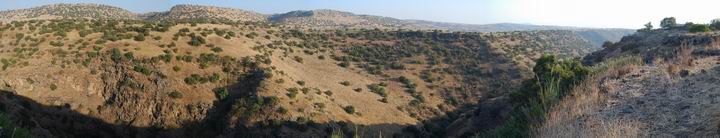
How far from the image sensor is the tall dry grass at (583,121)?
831 cm

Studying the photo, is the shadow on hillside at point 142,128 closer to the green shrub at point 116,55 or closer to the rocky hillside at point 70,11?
the green shrub at point 116,55

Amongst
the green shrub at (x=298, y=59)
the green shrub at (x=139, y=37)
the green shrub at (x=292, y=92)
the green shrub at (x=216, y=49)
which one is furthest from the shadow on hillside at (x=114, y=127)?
the green shrub at (x=298, y=59)

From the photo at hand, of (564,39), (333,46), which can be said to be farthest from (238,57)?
(564,39)

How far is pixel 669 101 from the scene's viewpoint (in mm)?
10844

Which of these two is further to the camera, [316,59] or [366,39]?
[366,39]

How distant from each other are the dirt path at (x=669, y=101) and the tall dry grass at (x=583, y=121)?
0.27 meters

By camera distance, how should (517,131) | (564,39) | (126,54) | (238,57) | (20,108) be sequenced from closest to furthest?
(517,131) → (20,108) → (126,54) → (238,57) → (564,39)

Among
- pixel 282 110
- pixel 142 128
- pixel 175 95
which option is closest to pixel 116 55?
pixel 175 95

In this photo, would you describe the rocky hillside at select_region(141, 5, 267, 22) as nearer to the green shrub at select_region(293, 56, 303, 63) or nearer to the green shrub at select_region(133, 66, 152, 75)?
the green shrub at select_region(293, 56, 303, 63)

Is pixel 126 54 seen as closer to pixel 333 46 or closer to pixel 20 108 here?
pixel 20 108

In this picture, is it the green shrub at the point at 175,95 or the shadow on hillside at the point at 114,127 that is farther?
the green shrub at the point at 175,95

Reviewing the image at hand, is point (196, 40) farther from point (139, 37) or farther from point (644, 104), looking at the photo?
point (644, 104)

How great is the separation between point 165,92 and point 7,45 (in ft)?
62.3

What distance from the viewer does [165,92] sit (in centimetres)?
4841
